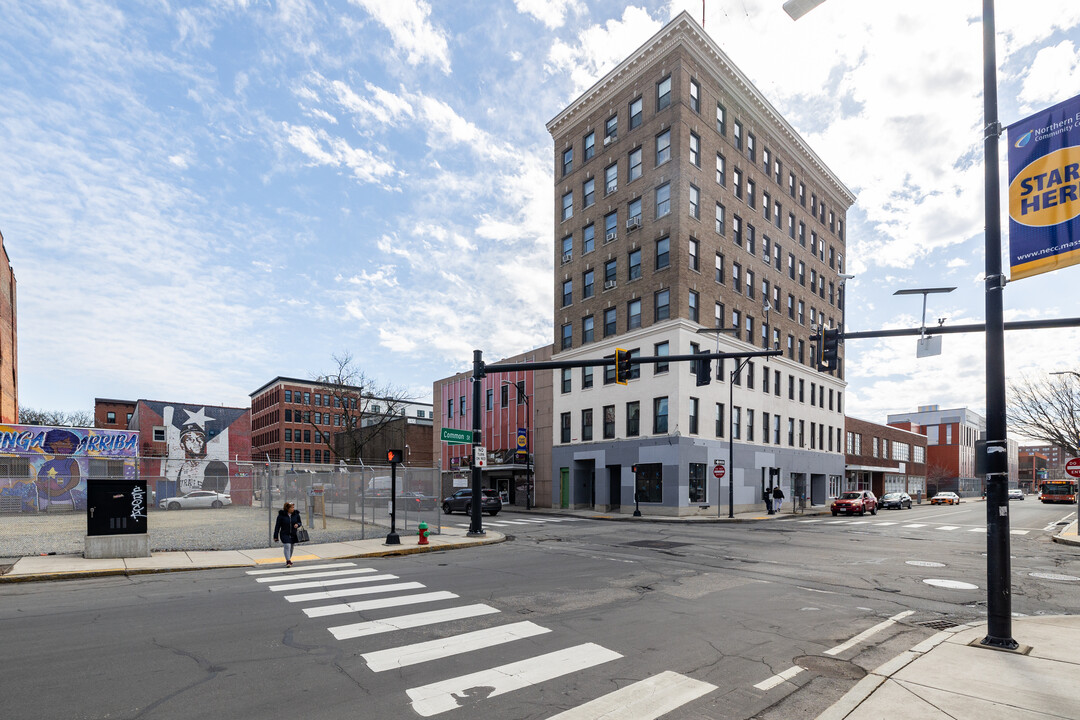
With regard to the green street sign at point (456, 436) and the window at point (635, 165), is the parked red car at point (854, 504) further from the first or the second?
the green street sign at point (456, 436)

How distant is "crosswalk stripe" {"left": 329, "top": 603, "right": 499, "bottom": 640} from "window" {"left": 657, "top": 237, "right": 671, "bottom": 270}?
29.7m

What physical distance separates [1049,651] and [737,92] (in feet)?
134

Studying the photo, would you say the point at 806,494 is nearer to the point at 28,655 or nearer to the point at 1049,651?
the point at 1049,651

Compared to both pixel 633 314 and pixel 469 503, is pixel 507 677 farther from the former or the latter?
pixel 633 314

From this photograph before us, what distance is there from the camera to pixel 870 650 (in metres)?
7.60

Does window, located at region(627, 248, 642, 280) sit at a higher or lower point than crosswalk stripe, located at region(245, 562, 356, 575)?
higher

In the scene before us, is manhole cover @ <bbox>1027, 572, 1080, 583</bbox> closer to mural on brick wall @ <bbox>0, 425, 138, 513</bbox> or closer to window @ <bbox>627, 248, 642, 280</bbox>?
mural on brick wall @ <bbox>0, 425, 138, 513</bbox>

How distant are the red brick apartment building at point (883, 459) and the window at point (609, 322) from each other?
2999 centimetres

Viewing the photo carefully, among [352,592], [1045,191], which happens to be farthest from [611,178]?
[1045,191]

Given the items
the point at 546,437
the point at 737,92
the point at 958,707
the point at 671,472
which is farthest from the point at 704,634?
the point at 737,92

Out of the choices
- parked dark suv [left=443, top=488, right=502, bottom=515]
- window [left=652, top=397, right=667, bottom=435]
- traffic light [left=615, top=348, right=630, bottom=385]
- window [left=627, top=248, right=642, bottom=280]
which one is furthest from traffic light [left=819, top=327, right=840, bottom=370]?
window [left=627, top=248, right=642, bottom=280]

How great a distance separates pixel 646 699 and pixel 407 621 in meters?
4.14

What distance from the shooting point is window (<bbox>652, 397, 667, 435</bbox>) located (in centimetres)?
3554

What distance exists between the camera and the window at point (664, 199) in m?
36.5
